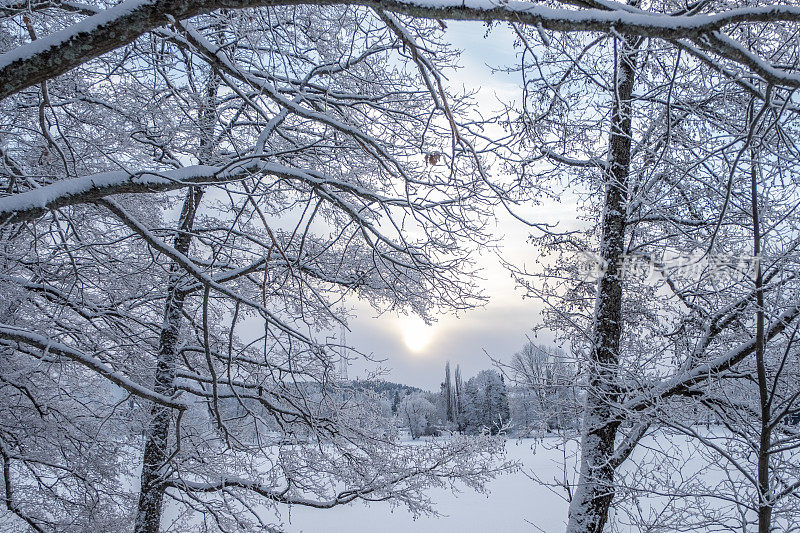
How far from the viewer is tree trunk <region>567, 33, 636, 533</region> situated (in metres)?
4.64

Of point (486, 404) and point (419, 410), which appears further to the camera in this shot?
point (419, 410)

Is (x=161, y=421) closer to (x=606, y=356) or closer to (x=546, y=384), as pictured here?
(x=546, y=384)

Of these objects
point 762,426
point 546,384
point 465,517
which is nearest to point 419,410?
point 465,517

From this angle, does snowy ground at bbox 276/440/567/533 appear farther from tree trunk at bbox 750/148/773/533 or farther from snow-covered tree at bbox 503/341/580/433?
tree trunk at bbox 750/148/773/533

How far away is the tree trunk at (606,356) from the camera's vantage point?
4.64m

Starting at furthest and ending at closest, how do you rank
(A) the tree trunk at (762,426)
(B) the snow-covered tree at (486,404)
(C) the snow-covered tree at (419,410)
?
(C) the snow-covered tree at (419,410), (B) the snow-covered tree at (486,404), (A) the tree trunk at (762,426)

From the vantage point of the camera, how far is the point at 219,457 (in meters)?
6.75

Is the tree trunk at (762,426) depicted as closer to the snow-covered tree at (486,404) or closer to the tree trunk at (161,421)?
the tree trunk at (161,421)

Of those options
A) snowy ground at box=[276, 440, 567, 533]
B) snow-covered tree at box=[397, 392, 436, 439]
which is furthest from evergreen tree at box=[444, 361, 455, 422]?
snowy ground at box=[276, 440, 567, 533]

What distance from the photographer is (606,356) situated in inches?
199

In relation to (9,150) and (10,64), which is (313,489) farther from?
(10,64)

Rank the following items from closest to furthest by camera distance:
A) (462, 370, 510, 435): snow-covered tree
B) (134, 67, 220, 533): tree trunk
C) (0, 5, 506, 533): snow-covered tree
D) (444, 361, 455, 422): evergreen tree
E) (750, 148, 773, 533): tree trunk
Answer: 1. (750, 148, 773, 533): tree trunk
2. (0, 5, 506, 533): snow-covered tree
3. (134, 67, 220, 533): tree trunk
4. (462, 370, 510, 435): snow-covered tree
5. (444, 361, 455, 422): evergreen tree

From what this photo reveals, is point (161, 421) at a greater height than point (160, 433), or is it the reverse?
point (161, 421)

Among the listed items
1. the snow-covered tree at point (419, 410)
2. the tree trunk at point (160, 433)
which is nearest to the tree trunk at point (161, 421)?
the tree trunk at point (160, 433)
